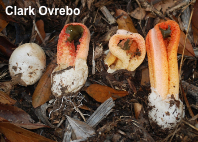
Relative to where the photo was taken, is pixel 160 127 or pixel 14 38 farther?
pixel 14 38

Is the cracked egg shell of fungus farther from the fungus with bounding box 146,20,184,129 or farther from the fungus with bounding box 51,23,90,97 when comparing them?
the fungus with bounding box 146,20,184,129

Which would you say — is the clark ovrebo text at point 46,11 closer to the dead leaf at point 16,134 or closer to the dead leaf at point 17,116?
the dead leaf at point 17,116

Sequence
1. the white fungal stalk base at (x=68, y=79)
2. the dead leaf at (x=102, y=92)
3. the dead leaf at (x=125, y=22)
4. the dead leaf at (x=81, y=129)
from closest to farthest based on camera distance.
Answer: the dead leaf at (x=81, y=129) → the white fungal stalk base at (x=68, y=79) → the dead leaf at (x=102, y=92) → the dead leaf at (x=125, y=22)

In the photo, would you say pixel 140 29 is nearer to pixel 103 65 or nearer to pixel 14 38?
pixel 103 65

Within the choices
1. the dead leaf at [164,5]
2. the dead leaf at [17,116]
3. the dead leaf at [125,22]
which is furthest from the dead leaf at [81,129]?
the dead leaf at [164,5]

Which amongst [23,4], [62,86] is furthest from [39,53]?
[23,4]

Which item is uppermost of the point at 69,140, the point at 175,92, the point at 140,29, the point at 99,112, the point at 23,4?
the point at 23,4

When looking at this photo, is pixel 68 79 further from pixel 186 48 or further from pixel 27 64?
pixel 186 48
